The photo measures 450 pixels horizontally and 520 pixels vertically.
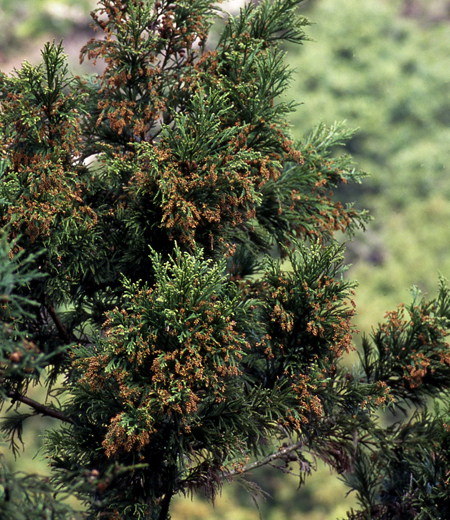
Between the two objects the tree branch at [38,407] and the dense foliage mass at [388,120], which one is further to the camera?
the dense foliage mass at [388,120]

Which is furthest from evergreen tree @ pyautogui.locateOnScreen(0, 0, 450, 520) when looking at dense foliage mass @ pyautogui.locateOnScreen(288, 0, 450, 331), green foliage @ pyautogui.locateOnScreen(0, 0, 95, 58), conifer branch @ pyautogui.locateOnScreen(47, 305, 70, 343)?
green foliage @ pyautogui.locateOnScreen(0, 0, 95, 58)

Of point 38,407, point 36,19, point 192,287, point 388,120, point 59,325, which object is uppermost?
point 36,19

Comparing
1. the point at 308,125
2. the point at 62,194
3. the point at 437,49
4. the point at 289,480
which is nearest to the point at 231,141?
the point at 62,194

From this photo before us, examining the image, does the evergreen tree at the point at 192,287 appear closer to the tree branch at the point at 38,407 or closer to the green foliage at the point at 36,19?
the tree branch at the point at 38,407

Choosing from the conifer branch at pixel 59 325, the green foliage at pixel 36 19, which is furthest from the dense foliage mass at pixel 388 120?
the conifer branch at pixel 59 325

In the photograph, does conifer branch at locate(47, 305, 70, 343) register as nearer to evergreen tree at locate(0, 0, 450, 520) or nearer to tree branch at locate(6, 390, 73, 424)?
evergreen tree at locate(0, 0, 450, 520)

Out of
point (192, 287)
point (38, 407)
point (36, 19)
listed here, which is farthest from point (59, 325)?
point (36, 19)

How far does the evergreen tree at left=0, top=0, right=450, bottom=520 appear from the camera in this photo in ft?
14.3

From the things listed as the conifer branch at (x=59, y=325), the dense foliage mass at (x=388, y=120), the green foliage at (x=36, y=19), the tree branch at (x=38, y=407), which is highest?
the green foliage at (x=36, y=19)

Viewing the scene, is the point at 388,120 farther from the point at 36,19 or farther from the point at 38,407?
the point at 38,407

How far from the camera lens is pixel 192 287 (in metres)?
4.23

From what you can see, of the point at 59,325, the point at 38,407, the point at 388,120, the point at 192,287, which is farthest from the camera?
the point at 388,120

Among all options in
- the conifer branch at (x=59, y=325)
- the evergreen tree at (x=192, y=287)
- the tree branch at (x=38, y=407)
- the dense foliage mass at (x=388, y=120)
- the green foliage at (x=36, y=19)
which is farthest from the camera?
the green foliage at (x=36, y=19)

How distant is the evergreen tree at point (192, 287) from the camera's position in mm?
4344
